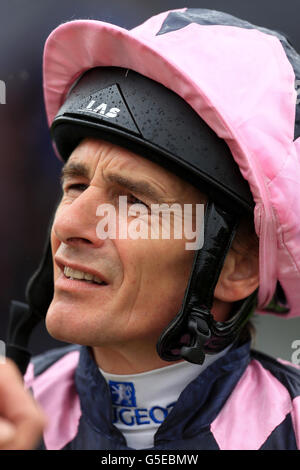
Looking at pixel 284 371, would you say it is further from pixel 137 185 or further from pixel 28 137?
pixel 28 137

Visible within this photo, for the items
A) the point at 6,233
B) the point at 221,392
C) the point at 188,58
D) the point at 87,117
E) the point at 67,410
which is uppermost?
the point at 188,58

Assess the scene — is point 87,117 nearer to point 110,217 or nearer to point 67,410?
point 110,217

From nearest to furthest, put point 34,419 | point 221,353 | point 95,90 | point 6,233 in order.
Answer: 1. point 34,419
2. point 95,90
3. point 221,353
4. point 6,233

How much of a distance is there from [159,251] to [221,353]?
0.44 metres

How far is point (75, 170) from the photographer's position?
5.97 feet

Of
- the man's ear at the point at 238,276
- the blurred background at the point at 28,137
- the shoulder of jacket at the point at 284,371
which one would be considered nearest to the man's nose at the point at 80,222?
the man's ear at the point at 238,276

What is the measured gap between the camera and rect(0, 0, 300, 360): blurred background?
374cm

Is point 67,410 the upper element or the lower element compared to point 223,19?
lower

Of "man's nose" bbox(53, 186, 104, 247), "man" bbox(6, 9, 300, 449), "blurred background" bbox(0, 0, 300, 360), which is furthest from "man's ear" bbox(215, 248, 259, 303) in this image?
"blurred background" bbox(0, 0, 300, 360)

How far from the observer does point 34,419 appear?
730 mm

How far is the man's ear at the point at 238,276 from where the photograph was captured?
1840 mm

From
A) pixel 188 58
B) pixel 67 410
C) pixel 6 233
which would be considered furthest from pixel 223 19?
pixel 6 233

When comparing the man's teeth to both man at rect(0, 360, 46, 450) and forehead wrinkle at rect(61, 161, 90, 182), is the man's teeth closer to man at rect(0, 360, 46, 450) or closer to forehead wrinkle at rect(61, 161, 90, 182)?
forehead wrinkle at rect(61, 161, 90, 182)

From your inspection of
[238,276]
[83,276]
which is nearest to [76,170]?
[83,276]
